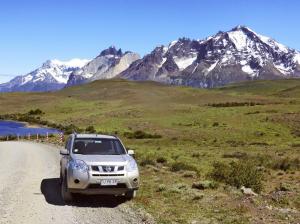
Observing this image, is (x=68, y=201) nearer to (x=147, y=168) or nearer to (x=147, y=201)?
(x=147, y=201)

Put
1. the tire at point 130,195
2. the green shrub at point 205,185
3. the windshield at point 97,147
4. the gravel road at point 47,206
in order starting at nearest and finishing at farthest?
the gravel road at point 47,206 → the tire at point 130,195 → the windshield at point 97,147 → the green shrub at point 205,185

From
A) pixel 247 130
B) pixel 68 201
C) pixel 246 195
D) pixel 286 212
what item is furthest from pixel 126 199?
pixel 247 130

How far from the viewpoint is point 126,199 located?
16.5 m

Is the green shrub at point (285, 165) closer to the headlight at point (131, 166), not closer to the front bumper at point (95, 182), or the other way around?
the headlight at point (131, 166)

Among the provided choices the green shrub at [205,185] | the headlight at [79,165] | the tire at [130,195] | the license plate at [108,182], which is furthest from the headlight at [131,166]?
the green shrub at [205,185]

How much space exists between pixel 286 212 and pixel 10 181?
1165 centimetres

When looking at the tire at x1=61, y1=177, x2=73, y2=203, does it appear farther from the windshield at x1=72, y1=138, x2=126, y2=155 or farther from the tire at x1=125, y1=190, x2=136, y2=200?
the tire at x1=125, y1=190, x2=136, y2=200

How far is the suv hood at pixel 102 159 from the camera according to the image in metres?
15.3

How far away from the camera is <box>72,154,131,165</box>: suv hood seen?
15321 millimetres

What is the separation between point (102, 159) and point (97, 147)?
152 cm

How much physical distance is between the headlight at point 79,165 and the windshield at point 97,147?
1089mm

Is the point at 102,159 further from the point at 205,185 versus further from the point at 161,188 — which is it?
the point at 205,185

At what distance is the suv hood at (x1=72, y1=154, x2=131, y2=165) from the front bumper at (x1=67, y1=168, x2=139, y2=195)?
365mm

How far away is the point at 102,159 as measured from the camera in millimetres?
15562
